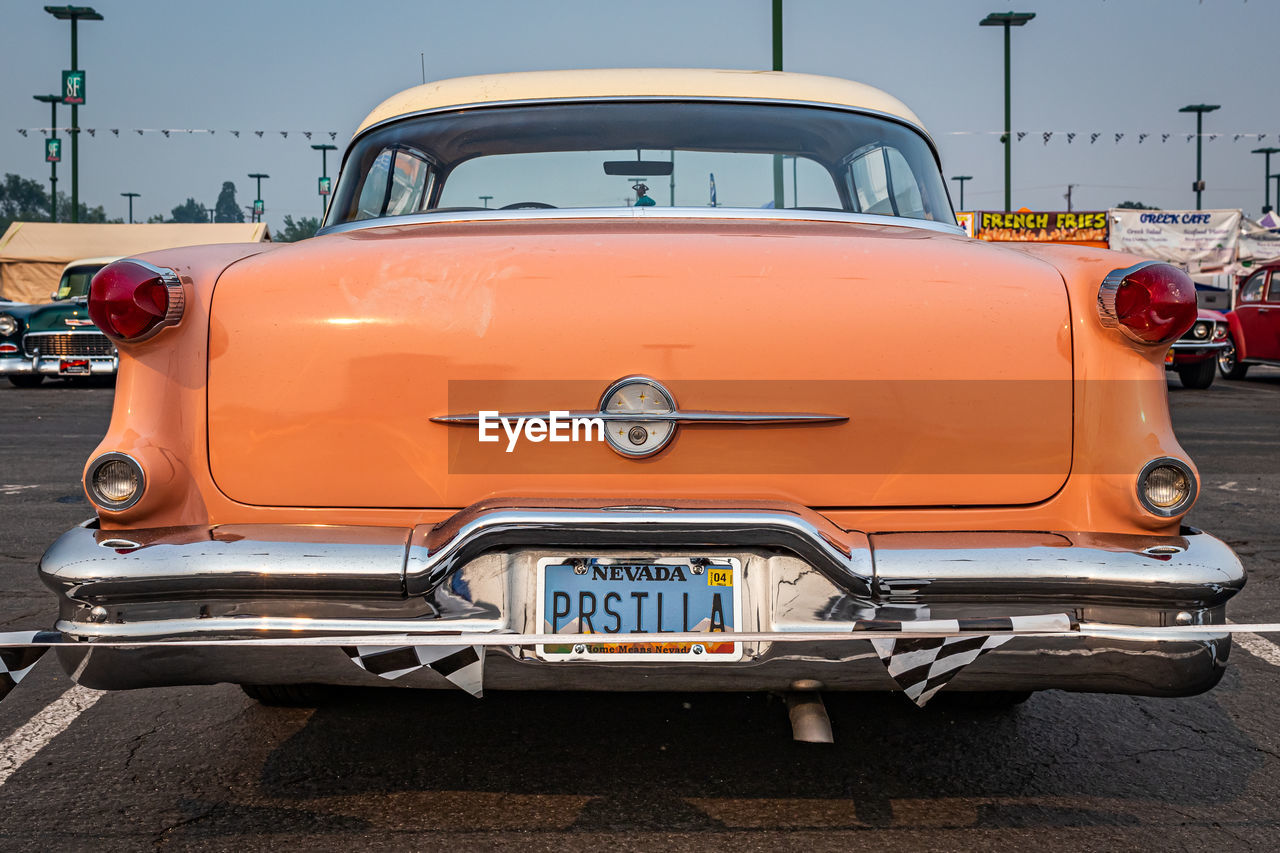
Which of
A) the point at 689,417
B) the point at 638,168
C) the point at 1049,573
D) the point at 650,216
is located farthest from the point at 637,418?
the point at 638,168

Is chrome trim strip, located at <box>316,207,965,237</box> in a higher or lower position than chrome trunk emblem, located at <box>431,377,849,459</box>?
higher

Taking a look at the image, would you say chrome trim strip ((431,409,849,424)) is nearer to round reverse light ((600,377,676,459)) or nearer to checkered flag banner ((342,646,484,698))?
round reverse light ((600,377,676,459))

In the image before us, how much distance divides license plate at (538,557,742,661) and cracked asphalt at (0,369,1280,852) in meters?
0.51

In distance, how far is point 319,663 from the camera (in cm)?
244

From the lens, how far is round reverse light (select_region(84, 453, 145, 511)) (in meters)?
2.62

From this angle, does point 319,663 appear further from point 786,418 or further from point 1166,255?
point 1166,255

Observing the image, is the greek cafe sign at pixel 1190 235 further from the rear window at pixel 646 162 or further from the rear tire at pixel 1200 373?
the rear window at pixel 646 162

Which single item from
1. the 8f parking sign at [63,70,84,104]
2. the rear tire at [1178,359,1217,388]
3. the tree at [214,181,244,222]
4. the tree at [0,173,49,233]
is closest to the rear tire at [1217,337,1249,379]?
the rear tire at [1178,359,1217,388]

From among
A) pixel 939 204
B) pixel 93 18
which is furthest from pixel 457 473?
pixel 93 18

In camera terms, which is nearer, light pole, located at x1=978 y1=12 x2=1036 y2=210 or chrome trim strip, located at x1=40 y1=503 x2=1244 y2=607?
chrome trim strip, located at x1=40 y1=503 x2=1244 y2=607

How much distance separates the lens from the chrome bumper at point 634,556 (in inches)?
94.1

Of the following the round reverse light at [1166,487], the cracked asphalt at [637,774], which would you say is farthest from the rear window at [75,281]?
the round reverse light at [1166,487]

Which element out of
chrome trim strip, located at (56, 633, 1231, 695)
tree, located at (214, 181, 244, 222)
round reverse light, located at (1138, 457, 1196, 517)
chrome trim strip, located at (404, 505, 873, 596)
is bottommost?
chrome trim strip, located at (56, 633, 1231, 695)

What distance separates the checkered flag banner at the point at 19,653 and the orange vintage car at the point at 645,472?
0.18ft
